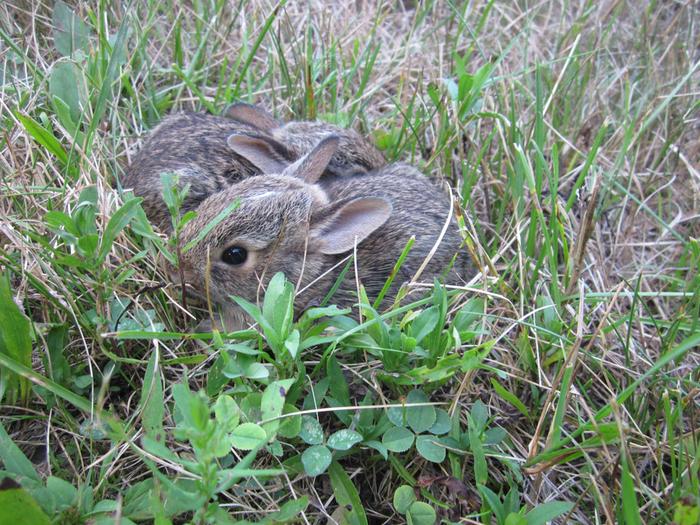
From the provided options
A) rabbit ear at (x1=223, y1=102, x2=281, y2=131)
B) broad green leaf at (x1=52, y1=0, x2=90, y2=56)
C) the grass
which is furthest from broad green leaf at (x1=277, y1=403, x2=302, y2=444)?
broad green leaf at (x1=52, y1=0, x2=90, y2=56)

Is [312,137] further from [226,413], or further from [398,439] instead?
[226,413]

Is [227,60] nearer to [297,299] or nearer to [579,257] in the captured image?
[297,299]

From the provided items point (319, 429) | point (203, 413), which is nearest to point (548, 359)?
point (319, 429)

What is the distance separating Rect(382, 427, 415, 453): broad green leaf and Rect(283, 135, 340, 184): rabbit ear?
1.92 meters

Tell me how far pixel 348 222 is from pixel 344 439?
1405mm

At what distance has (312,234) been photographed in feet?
12.0

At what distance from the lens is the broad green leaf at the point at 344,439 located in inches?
99.2

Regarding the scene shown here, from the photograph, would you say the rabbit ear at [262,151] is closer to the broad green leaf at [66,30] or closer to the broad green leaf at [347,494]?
the broad green leaf at [66,30]

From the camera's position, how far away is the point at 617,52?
A: 5.08 metres

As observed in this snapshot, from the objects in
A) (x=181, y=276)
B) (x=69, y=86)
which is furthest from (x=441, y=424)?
(x=69, y=86)

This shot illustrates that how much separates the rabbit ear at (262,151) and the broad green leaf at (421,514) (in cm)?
230

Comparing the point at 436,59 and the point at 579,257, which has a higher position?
the point at 436,59

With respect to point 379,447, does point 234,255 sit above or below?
above

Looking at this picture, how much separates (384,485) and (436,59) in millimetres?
3374
